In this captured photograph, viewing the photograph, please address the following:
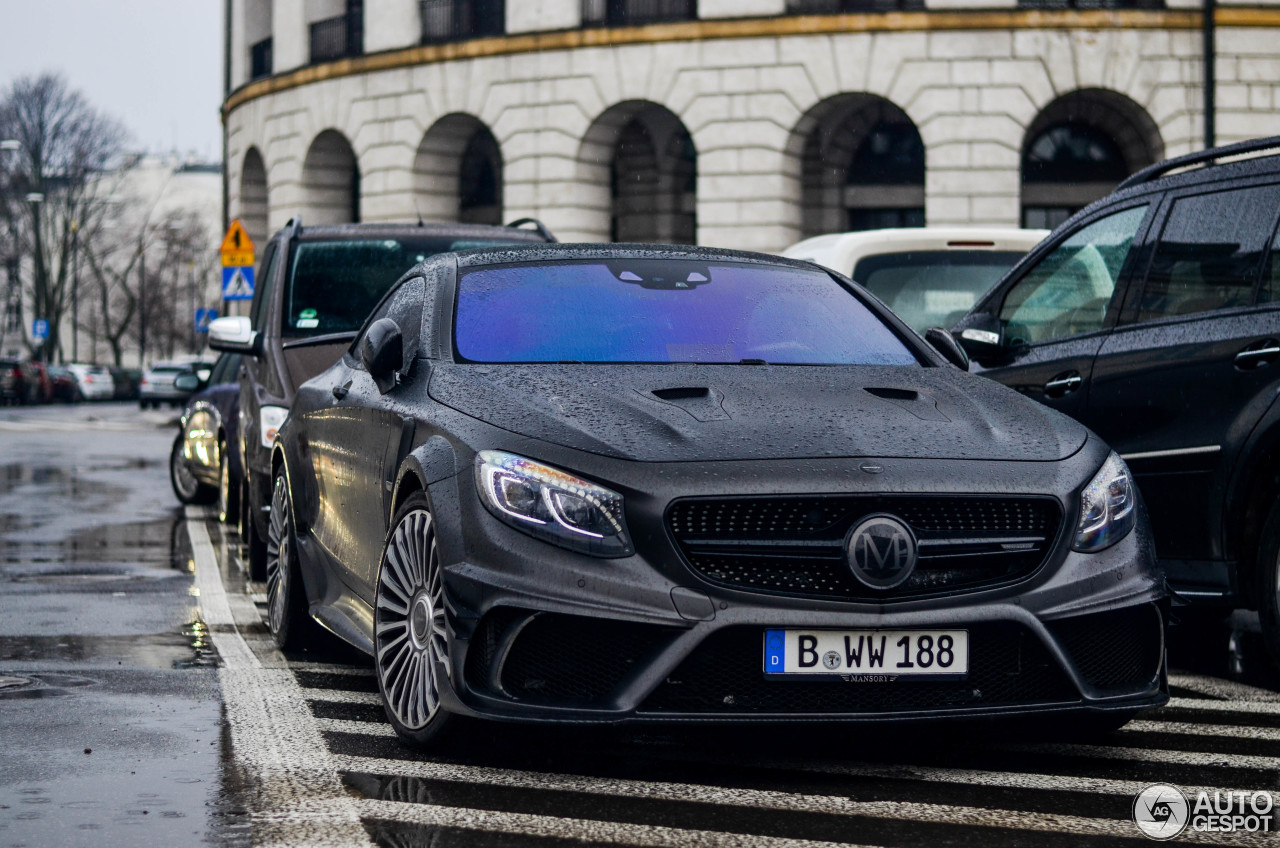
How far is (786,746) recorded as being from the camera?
543 cm

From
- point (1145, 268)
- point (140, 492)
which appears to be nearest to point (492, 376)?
point (1145, 268)

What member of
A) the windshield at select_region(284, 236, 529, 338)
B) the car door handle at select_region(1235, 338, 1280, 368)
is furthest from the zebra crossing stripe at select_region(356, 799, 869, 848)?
the windshield at select_region(284, 236, 529, 338)

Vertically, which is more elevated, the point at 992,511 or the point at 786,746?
the point at 992,511

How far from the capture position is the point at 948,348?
640cm

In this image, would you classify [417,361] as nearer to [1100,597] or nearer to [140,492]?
[1100,597]

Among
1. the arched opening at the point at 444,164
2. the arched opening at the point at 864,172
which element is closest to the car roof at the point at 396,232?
the arched opening at the point at 444,164

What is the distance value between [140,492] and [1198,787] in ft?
46.1

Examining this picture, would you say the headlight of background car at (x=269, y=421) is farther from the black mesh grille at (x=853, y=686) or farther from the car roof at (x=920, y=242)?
the black mesh grille at (x=853, y=686)

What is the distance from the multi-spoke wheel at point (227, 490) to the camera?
13.6m

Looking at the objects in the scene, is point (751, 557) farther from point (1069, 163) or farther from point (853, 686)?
point (1069, 163)

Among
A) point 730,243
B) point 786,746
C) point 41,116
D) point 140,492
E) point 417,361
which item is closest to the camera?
point 786,746

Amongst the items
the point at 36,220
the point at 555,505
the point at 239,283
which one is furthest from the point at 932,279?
the point at 36,220

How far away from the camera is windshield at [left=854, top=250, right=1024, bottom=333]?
441 inches

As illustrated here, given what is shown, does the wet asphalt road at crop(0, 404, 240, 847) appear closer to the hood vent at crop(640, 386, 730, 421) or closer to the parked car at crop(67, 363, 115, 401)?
the hood vent at crop(640, 386, 730, 421)
